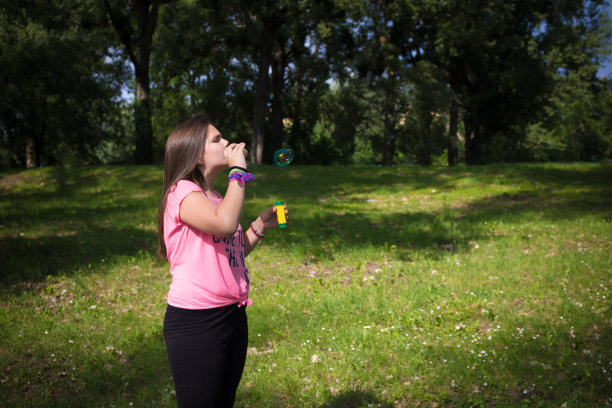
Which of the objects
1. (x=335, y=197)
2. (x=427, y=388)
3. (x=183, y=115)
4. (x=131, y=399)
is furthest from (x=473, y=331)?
(x=183, y=115)

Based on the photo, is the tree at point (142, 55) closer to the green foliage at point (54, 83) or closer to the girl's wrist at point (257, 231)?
the green foliage at point (54, 83)

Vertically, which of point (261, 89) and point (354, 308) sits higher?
point (261, 89)

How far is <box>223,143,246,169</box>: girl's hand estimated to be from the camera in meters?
2.58

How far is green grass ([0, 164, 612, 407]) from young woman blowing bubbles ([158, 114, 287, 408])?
214 centimetres

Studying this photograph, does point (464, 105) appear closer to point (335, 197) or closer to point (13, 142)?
point (335, 197)

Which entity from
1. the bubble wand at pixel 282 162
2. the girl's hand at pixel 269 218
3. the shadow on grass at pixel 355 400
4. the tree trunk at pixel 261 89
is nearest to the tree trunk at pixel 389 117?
the tree trunk at pixel 261 89

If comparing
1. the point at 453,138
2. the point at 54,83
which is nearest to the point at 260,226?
the point at 54,83

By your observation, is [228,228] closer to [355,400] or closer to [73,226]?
[355,400]

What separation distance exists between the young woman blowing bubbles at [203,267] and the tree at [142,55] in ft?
74.5

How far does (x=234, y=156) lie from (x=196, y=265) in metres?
0.63

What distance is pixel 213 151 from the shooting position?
2.67m

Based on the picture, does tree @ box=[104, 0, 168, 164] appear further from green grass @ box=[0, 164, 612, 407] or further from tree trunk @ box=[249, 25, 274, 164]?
green grass @ box=[0, 164, 612, 407]

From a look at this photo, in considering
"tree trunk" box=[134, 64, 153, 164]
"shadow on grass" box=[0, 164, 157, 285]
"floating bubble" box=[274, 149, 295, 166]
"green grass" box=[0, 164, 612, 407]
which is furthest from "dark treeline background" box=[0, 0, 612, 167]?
"floating bubble" box=[274, 149, 295, 166]

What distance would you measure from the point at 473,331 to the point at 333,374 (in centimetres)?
184
